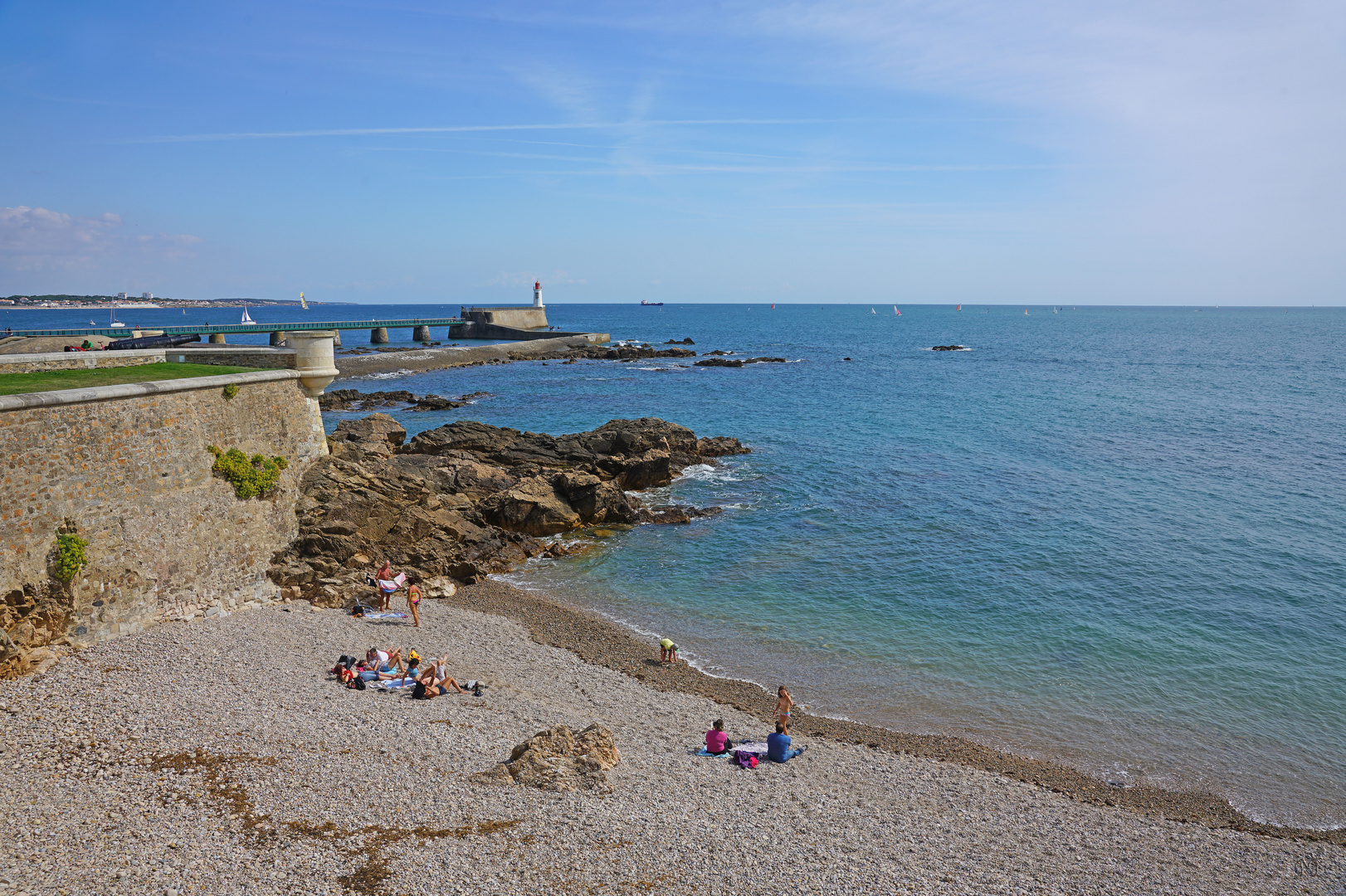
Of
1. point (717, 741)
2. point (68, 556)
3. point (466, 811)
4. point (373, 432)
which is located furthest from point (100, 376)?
point (717, 741)

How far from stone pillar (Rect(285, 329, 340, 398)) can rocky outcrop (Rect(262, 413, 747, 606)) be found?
206 centimetres

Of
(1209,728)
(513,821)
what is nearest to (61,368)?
(513,821)

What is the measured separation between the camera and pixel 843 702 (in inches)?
591

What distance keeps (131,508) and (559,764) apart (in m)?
10.2

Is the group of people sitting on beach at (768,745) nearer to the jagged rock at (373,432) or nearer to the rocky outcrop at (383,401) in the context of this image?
the jagged rock at (373,432)

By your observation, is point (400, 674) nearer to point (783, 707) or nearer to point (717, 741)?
point (717, 741)

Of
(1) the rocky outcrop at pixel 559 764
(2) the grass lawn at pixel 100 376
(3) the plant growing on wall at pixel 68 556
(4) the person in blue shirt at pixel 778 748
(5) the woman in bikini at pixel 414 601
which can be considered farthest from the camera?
(5) the woman in bikini at pixel 414 601

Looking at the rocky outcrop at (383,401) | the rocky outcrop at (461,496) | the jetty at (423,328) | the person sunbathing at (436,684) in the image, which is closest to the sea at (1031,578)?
the rocky outcrop at (461,496)

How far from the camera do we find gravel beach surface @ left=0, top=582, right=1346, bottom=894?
869cm

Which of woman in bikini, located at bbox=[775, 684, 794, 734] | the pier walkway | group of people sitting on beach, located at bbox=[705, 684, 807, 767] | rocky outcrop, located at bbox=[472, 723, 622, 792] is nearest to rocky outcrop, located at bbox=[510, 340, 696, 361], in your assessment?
the pier walkway

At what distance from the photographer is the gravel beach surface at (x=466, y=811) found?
8688mm

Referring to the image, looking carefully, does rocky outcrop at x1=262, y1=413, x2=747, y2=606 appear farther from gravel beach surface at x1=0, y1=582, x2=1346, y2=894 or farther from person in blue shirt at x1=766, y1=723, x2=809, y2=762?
person in blue shirt at x1=766, y1=723, x2=809, y2=762

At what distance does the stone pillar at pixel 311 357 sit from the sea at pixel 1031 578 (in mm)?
7113

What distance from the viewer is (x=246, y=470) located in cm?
1769
